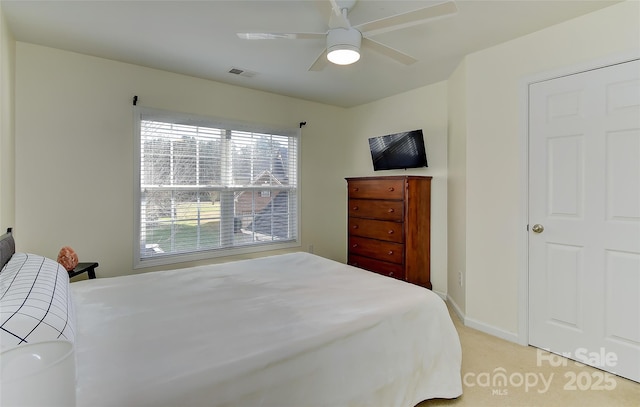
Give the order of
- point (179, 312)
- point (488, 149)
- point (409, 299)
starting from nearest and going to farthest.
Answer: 1. point (179, 312)
2. point (409, 299)
3. point (488, 149)

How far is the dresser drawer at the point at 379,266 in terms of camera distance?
137 inches

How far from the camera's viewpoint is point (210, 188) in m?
3.57

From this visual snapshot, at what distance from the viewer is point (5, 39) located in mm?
2193

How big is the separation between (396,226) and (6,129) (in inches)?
134

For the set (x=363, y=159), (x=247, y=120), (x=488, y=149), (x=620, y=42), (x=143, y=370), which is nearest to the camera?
(x=143, y=370)

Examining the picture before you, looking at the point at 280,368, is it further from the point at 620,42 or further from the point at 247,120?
the point at 247,120

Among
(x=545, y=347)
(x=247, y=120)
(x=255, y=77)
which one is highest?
(x=255, y=77)

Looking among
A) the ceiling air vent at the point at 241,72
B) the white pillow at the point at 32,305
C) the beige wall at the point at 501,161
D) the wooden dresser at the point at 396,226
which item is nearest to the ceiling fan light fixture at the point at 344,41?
the beige wall at the point at 501,161

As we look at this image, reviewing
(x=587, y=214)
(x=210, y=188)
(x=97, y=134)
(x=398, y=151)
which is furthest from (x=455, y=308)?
(x=97, y=134)

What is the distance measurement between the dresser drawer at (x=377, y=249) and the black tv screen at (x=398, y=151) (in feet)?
3.16

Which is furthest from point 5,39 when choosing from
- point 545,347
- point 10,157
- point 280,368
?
point 545,347

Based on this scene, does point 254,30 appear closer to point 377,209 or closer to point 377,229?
point 377,209

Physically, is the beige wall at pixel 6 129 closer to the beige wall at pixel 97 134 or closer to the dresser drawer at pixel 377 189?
the beige wall at pixel 97 134

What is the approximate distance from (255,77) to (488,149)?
242 cm
